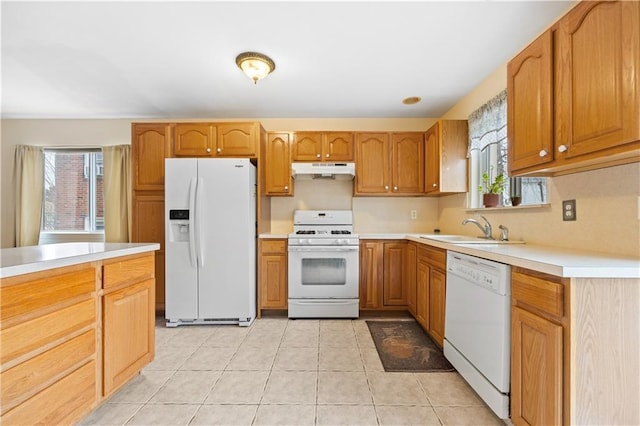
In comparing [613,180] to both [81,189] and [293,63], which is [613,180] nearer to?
[293,63]

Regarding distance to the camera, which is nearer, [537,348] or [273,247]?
[537,348]

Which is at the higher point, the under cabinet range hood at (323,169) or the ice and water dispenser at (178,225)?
the under cabinet range hood at (323,169)

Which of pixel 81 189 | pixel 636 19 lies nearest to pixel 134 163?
pixel 81 189

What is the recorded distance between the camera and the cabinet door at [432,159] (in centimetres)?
292

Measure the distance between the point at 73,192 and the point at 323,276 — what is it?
3711mm

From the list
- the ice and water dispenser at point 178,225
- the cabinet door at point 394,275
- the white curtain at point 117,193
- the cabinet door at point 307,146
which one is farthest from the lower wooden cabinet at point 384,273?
the white curtain at point 117,193

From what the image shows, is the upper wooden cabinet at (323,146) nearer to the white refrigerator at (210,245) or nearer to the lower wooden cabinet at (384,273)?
the white refrigerator at (210,245)

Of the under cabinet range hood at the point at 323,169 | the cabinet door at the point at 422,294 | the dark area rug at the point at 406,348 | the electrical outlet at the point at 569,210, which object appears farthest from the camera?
the under cabinet range hood at the point at 323,169

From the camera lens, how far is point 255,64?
223 cm

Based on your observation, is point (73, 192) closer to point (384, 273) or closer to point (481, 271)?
point (384, 273)

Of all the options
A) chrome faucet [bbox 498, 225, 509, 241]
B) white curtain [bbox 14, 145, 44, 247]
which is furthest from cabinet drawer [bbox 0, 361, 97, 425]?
white curtain [bbox 14, 145, 44, 247]

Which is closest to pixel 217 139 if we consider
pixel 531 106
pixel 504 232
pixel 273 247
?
pixel 273 247

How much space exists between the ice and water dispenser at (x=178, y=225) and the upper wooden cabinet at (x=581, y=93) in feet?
9.33

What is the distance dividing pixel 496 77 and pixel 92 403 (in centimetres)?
361
